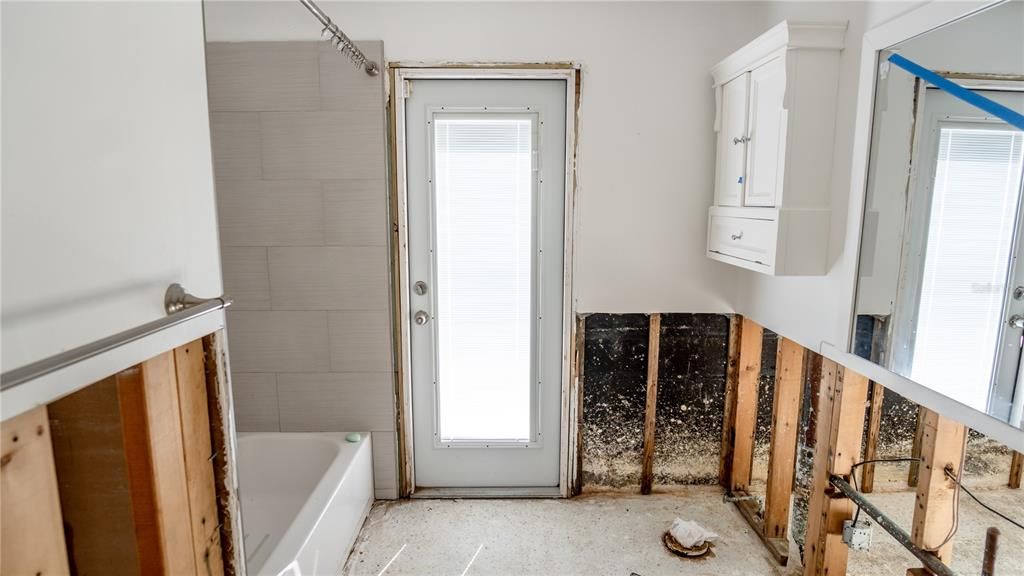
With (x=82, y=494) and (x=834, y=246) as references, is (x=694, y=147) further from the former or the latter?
(x=82, y=494)

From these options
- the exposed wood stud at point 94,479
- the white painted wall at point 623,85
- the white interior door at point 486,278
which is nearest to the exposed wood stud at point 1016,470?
the white painted wall at point 623,85

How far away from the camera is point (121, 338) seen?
61 centimetres

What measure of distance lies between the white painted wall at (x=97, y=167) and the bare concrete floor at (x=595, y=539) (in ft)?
5.78

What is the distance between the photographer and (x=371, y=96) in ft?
7.49

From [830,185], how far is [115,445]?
191 cm

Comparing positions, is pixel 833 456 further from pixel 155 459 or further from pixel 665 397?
pixel 155 459

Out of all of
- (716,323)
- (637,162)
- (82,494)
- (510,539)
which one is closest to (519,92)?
(637,162)

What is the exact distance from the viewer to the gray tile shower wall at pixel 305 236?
2283mm

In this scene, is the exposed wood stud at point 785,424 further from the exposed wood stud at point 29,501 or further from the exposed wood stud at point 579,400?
the exposed wood stud at point 29,501

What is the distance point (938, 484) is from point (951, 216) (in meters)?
0.74

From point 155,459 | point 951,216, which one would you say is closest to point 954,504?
point 951,216

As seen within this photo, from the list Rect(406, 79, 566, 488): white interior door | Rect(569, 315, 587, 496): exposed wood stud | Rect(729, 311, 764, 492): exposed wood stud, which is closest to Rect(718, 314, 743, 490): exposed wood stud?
Rect(729, 311, 764, 492): exposed wood stud

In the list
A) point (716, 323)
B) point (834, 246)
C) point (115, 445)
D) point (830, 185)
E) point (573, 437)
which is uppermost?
point (830, 185)

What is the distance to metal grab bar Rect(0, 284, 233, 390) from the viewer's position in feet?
1.62
